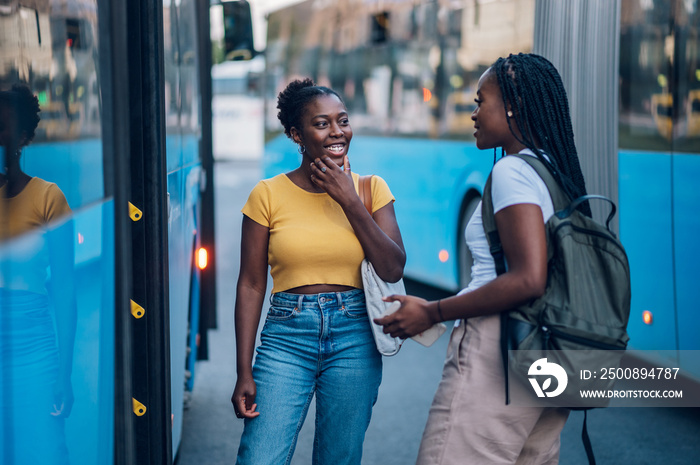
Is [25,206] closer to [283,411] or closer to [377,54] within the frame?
[283,411]

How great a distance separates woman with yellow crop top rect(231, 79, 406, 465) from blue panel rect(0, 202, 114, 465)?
423 millimetres

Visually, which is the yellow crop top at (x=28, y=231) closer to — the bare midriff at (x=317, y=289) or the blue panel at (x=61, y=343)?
the blue panel at (x=61, y=343)

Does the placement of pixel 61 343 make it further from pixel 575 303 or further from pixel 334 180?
pixel 575 303

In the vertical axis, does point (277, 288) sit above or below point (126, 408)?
above

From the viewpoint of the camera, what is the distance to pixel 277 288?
283 centimetres

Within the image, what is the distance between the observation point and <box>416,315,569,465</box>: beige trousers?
2.37 meters

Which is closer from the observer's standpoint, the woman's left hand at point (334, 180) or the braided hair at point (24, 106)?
the braided hair at point (24, 106)

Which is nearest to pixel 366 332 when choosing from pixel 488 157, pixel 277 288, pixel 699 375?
pixel 277 288

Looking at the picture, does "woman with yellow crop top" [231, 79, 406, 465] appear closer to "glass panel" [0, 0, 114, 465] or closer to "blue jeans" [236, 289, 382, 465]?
"blue jeans" [236, 289, 382, 465]

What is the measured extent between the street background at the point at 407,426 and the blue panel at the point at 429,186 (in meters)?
1.96

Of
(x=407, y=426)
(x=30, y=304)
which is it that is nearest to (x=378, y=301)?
(x=30, y=304)

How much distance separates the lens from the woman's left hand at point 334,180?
2.72m

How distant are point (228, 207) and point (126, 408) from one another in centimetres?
1741

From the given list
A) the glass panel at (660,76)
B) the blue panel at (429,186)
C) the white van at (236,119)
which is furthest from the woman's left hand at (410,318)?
the white van at (236,119)
